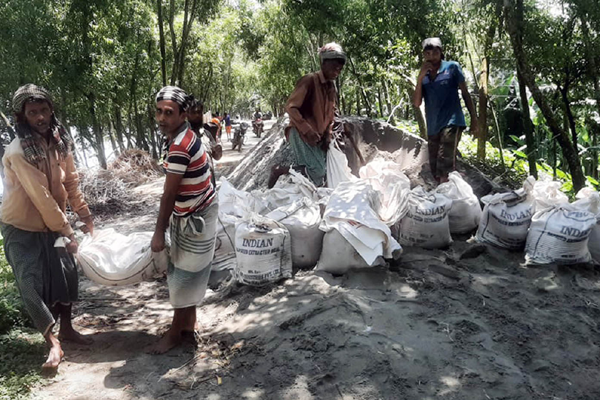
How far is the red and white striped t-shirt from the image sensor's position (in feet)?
7.93

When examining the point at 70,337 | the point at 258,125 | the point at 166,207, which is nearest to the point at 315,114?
the point at 166,207

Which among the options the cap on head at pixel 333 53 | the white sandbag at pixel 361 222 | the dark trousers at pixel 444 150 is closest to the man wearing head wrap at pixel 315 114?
the cap on head at pixel 333 53

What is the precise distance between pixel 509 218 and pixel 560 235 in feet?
1.34

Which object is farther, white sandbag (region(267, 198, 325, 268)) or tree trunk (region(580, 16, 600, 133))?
tree trunk (region(580, 16, 600, 133))

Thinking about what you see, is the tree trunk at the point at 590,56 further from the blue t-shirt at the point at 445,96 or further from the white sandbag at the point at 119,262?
the white sandbag at the point at 119,262

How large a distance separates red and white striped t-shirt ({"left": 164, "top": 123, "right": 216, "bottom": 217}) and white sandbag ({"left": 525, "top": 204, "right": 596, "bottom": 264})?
256cm

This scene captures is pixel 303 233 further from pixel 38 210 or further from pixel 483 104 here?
pixel 483 104

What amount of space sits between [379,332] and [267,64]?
18332 millimetres

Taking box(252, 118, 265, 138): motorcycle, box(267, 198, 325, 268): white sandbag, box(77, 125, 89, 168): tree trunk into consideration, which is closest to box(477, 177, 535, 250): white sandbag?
box(267, 198, 325, 268): white sandbag

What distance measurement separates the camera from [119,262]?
9.25ft

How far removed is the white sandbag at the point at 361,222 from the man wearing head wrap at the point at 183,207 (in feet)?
3.74

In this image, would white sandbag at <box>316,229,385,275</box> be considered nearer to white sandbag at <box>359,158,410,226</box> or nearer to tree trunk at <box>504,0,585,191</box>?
white sandbag at <box>359,158,410,226</box>

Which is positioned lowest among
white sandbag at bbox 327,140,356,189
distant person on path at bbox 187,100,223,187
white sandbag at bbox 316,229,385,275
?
white sandbag at bbox 316,229,385,275

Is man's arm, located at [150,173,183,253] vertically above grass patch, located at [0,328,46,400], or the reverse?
man's arm, located at [150,173,183,253]
